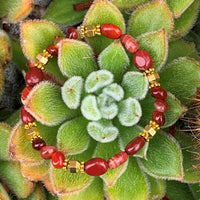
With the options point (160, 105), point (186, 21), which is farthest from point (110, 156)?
point (186, 21)

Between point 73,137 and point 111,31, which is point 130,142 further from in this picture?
point 111,31

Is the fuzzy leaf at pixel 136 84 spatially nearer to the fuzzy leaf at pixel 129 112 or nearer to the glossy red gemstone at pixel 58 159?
the fuzzy leaf at pixel 129 112

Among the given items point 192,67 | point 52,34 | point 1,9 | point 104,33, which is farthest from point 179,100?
point 1,9

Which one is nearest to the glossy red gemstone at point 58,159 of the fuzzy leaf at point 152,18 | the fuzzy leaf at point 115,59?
the fuzzy leaf at point 115,59

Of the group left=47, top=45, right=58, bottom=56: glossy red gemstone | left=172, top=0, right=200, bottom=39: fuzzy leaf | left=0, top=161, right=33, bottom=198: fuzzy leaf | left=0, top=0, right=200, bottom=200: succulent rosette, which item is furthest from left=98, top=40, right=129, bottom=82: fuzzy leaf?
left=0, top=161, right=33, bottom=198: fuzzy leaf

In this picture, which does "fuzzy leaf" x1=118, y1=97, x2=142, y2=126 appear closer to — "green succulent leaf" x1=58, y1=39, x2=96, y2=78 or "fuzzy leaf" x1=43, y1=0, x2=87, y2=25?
"green succulent leaf" x1=58, y1=39, x2=96, y2=78

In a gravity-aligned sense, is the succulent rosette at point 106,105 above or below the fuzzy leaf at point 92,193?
above

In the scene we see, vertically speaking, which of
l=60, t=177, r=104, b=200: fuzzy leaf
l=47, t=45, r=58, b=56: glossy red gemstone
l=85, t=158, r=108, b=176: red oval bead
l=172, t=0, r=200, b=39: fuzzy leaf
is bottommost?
l=60, t=177, r=104, b=200: fuzzy leaf
